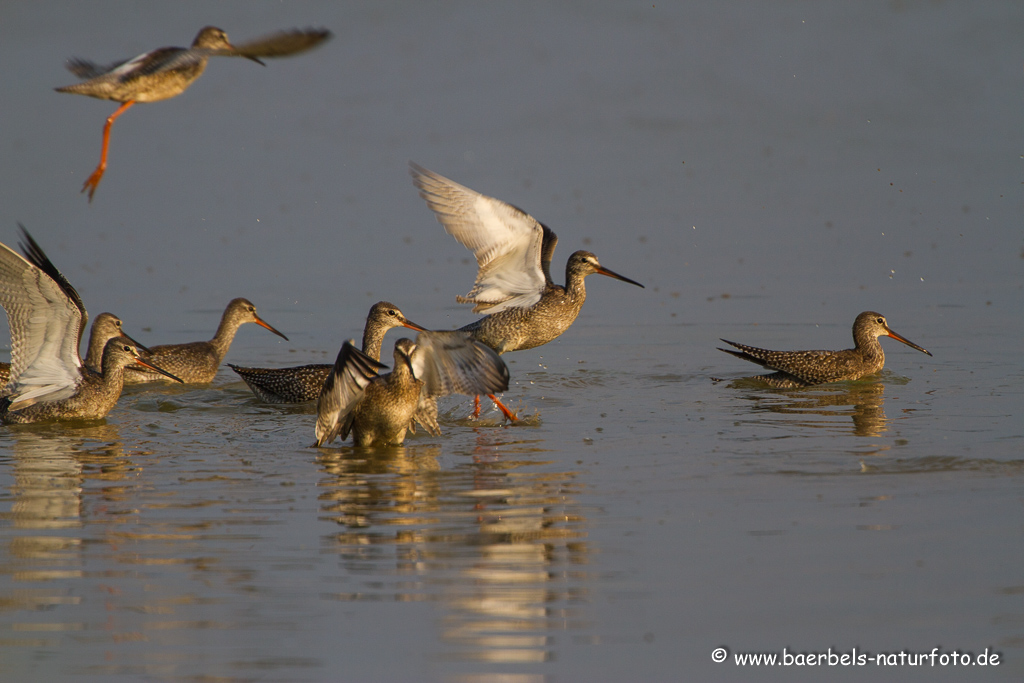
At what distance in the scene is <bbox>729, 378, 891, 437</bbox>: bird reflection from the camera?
7.90 metres

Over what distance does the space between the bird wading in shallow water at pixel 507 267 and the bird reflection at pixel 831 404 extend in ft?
4.13

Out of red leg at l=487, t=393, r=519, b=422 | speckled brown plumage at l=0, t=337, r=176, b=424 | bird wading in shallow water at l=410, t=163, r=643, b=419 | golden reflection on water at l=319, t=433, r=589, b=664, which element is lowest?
golden reflection on water at l=319, t=433, r=589, b=664

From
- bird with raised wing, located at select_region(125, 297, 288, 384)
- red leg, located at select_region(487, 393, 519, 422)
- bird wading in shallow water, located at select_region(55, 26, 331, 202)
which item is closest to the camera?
bird wading in shallow water, located at select_region(55, 26, 331, 202)

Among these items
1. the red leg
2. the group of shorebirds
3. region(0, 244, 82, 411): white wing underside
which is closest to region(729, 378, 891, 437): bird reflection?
the group of shorebirds

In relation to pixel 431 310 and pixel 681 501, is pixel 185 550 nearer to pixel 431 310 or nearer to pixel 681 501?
pixel 681 501

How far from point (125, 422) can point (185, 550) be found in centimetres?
379

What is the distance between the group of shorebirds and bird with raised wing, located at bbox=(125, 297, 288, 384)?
0.01m

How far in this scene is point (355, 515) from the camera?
5.89 metres

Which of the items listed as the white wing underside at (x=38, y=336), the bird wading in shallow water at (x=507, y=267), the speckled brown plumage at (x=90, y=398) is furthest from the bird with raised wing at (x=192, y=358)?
the bird wading in shallow water at (x=507, y=267)

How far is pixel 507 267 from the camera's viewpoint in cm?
954

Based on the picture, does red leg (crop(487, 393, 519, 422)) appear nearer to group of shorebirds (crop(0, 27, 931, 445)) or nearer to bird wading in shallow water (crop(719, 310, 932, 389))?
group of shorebirds (crop(0, 27, 931, 445))

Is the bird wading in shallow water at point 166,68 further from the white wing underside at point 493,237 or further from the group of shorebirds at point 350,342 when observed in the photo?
the white wing underside at point 493,237

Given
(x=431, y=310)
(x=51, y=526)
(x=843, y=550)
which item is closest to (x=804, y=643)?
(x=843, y=550)

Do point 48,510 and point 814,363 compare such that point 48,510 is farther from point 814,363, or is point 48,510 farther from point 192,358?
point 814,363
